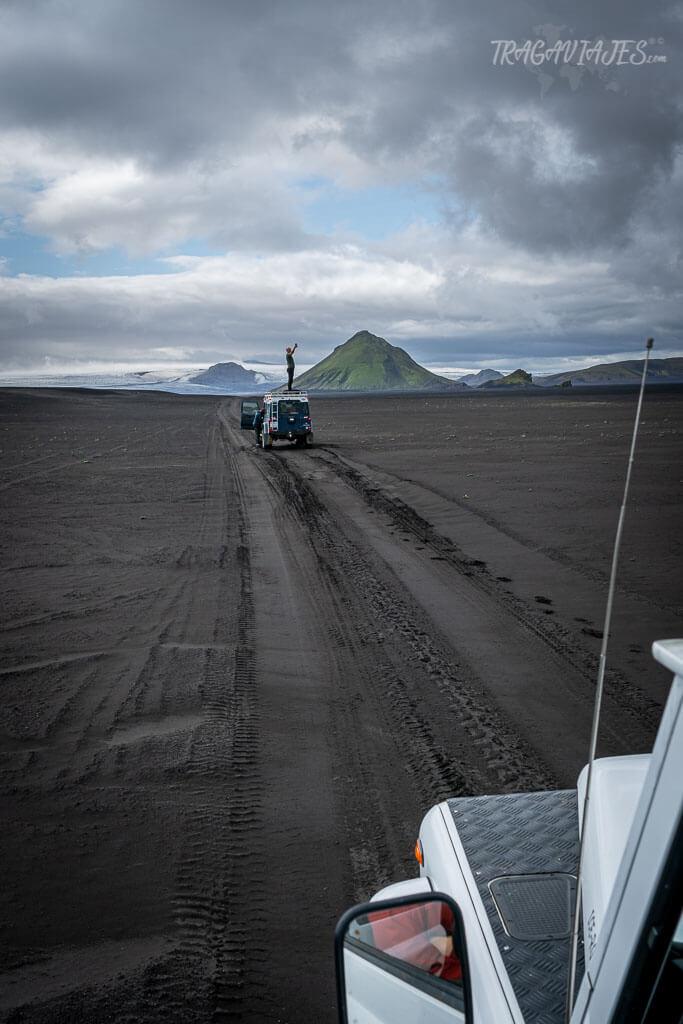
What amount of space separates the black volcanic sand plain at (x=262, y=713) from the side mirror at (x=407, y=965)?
1.65m

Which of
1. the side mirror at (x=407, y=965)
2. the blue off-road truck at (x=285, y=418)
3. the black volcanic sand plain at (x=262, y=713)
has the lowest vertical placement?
the black volcanic sand plain at (x=262, y=713)

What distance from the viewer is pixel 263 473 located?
20.6 metres

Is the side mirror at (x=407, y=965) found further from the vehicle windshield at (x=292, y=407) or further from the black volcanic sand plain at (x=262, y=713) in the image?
the vehicle windshield at (x=292, y=407)

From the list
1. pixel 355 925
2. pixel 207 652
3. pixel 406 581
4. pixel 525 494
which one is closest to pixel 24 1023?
pixel 355 925

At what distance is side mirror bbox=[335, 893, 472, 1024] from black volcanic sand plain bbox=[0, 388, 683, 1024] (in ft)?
5.42

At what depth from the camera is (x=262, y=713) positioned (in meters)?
6.12

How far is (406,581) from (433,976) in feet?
25.8

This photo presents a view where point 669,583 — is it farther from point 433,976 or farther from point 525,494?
point 433,976

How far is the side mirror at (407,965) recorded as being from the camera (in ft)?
6.31

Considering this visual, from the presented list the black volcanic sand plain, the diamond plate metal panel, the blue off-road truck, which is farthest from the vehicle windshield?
the diamond plate metal panel

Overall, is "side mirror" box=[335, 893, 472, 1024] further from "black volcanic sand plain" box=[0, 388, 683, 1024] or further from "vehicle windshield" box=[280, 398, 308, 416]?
"vehicle windshield" box=[280, 398, 308, 416]

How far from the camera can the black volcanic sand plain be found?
3730mm

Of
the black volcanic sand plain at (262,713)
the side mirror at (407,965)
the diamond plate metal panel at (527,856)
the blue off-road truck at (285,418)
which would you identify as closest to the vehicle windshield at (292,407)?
the blue off-road truck at (285,418)

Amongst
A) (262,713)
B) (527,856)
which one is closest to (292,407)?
(262,713)
